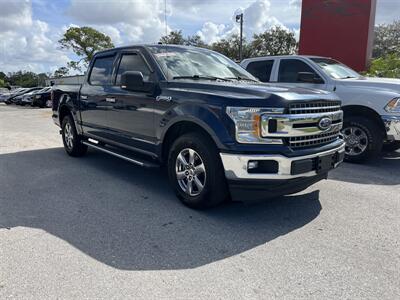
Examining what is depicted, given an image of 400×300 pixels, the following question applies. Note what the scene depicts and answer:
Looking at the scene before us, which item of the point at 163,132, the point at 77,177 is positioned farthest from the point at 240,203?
the point at 77,177

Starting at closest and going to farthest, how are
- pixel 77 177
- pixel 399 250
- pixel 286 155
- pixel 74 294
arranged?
pixel 74 294
pixel 399 250
pixel 286 155
pixel 77 177

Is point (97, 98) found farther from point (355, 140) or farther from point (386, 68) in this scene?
point (386, 68)

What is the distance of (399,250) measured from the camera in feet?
11.0

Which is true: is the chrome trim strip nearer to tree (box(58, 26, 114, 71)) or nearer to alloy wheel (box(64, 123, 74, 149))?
alloy wheel (box(64, 123, 74, 149))

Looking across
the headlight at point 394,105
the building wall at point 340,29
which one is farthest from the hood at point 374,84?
the building wall at point 340,29

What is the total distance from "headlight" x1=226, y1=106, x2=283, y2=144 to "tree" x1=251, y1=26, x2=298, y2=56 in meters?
38.9

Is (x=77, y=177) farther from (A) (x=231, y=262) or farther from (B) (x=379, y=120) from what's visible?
(B) (x=379, y=120)

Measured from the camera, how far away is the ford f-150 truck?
3.66m

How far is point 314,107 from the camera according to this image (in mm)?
3992

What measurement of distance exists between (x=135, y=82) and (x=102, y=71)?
183cm

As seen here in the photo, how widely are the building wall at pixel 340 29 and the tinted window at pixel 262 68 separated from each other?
9.35 meters

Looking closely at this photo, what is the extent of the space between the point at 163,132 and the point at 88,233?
1.52 meters

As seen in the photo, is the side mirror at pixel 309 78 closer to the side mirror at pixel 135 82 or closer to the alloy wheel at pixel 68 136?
the side mirror at pixel 135 82

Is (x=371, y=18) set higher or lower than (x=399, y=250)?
higher
